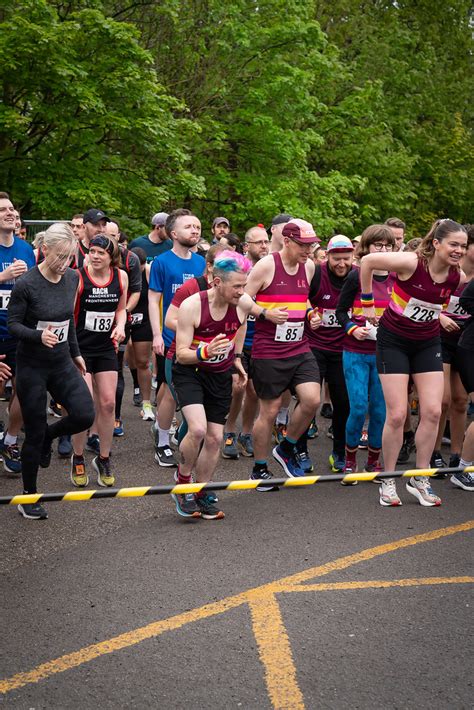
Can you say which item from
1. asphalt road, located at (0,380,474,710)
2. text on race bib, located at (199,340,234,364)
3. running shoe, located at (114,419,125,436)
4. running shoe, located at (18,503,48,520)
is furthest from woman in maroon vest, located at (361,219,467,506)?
running shoe, located at (114,419,125,436)

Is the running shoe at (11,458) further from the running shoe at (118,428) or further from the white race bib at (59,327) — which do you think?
the white race bib at (59,327)

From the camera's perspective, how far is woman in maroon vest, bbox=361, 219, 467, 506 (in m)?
6.94

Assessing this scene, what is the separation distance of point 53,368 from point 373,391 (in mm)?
2729

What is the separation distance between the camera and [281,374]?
750 centimetres

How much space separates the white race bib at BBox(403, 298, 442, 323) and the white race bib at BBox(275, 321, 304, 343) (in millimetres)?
913

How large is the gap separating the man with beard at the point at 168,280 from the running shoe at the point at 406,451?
2.06m

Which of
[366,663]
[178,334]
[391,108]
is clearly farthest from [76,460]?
[391,108]

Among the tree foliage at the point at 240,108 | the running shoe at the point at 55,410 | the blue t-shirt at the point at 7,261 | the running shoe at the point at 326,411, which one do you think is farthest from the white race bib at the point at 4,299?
the tree foliage at the point at 240,108

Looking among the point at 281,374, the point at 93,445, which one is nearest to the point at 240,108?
the point at 93,445

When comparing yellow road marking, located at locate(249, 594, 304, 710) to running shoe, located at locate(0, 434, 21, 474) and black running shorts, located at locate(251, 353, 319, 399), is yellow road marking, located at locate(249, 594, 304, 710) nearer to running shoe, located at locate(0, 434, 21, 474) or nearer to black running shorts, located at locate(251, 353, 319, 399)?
black running shorts, located at locate(251, 353, 319, 399)

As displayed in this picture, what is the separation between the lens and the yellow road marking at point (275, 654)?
3980 millimetres

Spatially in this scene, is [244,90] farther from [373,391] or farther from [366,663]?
[366,663]

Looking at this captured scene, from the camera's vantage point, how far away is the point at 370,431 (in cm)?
802

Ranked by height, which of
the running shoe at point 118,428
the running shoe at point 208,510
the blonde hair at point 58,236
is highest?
the blonde hair at point 58,236
